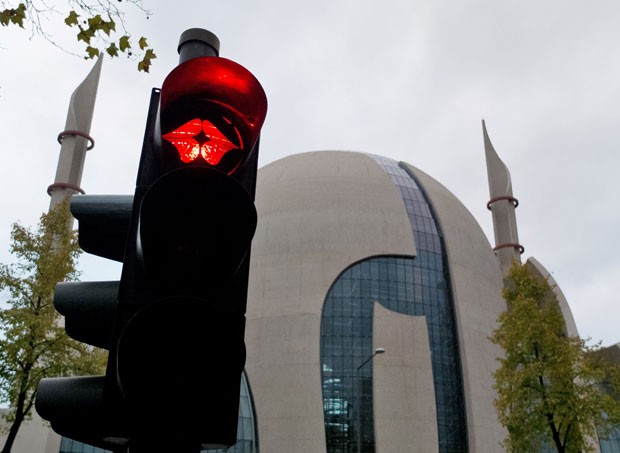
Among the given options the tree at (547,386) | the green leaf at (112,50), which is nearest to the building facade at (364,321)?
the tree at (547,386)

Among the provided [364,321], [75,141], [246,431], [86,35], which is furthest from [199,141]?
[75,141]

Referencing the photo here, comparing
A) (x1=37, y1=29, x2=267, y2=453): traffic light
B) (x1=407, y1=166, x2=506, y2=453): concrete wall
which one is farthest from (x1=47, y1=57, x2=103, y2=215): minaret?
(x1=37, y1=29, x2=267, y2=453): traffic light

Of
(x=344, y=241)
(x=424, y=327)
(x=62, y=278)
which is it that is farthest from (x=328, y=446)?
(x=62, y=278)

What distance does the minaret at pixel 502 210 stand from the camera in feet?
151

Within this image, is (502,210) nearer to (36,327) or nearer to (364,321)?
(364,321)

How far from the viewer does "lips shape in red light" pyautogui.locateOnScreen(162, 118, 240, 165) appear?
1.82m

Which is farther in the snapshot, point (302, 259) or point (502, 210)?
point (502, 210)

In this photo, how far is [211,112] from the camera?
186 centimetres

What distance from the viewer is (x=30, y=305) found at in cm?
1753

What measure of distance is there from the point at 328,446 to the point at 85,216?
29.9 m

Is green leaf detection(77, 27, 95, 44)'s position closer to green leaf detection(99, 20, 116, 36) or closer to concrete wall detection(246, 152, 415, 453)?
green leaf detection(99, 20, 116, 36)

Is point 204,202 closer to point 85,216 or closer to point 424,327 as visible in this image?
point 85,216

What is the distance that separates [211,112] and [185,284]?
0.54m

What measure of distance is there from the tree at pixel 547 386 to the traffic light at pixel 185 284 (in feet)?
62.9
